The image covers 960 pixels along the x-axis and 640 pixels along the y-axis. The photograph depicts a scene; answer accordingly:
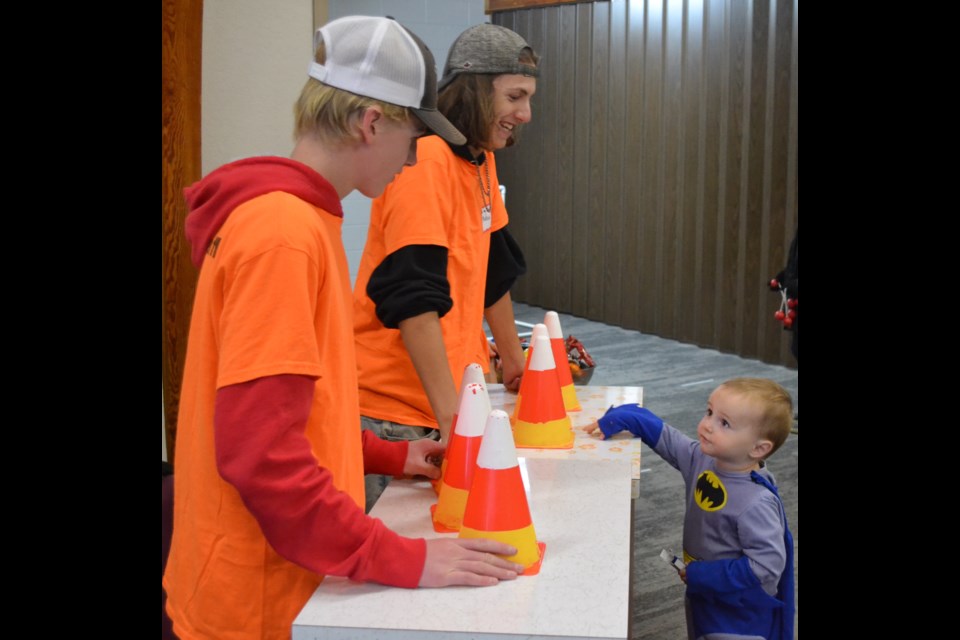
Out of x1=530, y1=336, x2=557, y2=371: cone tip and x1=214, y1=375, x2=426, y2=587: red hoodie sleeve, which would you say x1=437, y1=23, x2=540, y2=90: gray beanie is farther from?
x1=214, y1=375, x2=426, y2=587: red hoodie sleeve

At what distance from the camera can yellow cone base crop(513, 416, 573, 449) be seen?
2137 mm

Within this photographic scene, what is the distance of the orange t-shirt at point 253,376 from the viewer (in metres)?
1.18

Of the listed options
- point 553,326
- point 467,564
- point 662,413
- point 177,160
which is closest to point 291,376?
point 467,564

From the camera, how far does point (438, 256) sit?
199 centimetres

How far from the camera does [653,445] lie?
93.0 inches

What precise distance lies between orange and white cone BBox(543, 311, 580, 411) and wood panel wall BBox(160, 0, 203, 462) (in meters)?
1.05

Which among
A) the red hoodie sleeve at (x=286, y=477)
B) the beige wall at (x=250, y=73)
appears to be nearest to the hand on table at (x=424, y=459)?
the red hoodie sleeve at (x=286, y=477)

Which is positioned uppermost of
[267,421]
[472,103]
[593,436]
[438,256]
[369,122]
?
[472,103]

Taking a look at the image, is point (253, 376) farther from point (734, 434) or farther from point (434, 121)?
point (734, 434)

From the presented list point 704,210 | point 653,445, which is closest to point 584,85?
point 704,210

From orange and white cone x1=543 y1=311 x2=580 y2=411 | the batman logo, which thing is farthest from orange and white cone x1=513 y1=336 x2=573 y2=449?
the batman logo

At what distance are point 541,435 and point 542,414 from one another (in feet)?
0.15

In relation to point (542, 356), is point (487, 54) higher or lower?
higher

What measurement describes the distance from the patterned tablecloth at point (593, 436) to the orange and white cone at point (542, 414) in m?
0.03
